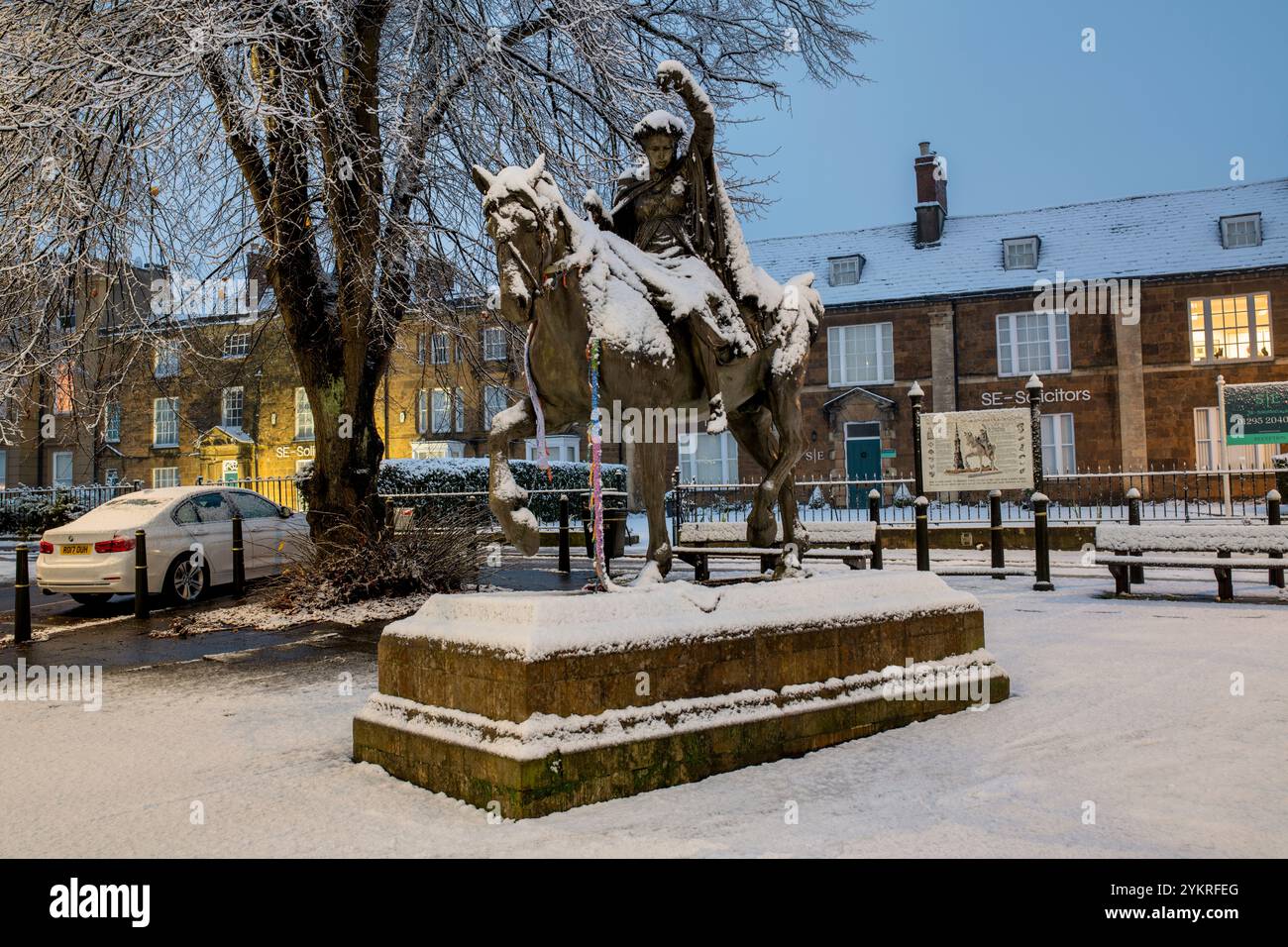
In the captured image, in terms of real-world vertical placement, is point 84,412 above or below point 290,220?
below

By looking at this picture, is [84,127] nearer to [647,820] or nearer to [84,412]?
[84,412]

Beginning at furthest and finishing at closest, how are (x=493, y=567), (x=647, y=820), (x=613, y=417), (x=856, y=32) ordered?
(x=493, y=567) → (x=856, y=32) → (x=613, y=417) → (x=647, y=820)

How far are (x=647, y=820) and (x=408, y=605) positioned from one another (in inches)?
276

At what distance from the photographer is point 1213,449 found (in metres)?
28.0

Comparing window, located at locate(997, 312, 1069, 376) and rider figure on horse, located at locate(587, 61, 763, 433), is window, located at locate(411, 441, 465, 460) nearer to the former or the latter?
window, located at locate(997, 312, 1069, 376)

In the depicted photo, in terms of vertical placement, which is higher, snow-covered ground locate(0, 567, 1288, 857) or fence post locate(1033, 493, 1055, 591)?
fence post locate(1033, 493, 1055, 591)

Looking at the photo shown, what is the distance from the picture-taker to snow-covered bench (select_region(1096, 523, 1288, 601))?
1033cm

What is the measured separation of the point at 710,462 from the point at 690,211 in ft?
93.1

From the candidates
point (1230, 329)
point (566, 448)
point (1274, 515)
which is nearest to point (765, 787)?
point (1274, 515)

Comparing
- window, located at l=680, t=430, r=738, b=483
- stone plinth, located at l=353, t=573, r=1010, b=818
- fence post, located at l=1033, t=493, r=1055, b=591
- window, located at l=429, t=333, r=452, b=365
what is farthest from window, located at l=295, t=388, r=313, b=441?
stone plinth, located at l=353, t=573, r=1010, b=818

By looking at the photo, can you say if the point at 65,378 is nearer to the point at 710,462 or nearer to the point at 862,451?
the point at 710,462

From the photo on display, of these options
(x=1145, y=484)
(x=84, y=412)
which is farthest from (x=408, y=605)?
(x=1145, y=484)

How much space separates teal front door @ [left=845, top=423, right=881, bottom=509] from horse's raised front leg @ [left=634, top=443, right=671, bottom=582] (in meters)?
26.8

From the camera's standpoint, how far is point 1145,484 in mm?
25078
